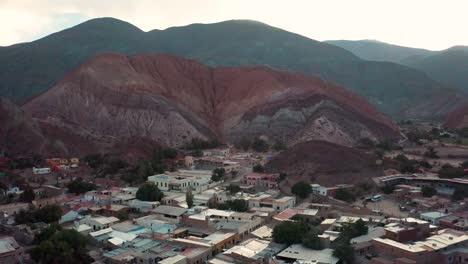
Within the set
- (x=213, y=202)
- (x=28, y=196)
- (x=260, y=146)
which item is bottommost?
(x=213, y=202)

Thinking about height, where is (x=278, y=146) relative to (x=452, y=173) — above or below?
above

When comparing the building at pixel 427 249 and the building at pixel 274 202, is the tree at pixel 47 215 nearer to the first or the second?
the building at pixel 274 202

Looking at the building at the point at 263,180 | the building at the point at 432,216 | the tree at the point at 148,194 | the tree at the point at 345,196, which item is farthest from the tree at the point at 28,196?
the building at the point at 432,216

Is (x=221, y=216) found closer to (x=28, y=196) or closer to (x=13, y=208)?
(x=13, y=208)

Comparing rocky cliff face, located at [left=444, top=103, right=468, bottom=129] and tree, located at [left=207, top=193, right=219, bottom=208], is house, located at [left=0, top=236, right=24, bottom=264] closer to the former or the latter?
tree, located at [left=207, top=193, right=219, bottom=208]

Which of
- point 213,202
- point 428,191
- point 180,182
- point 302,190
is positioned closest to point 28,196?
point 180,182

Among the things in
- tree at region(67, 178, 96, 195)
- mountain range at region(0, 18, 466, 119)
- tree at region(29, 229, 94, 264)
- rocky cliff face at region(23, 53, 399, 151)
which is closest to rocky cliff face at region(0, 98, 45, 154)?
rocky cliff face at region(23, 53, 399, 151)

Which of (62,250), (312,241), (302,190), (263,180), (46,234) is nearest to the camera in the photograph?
(62,250)
